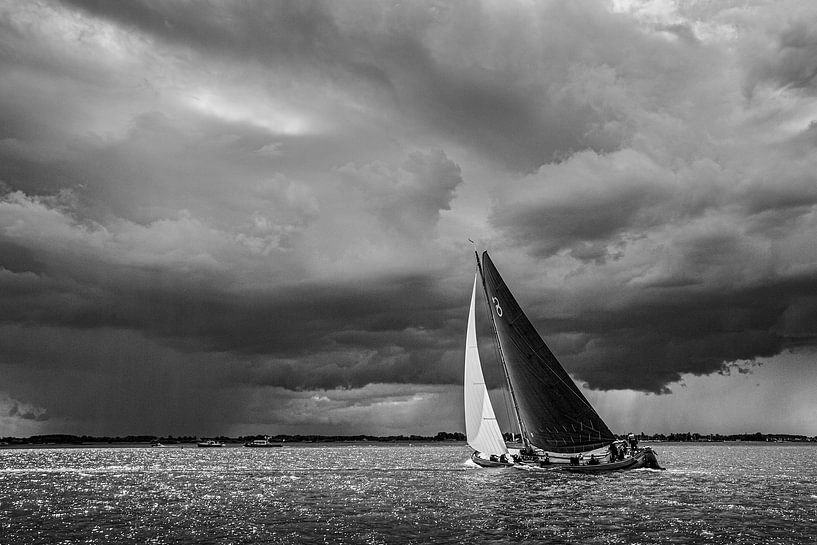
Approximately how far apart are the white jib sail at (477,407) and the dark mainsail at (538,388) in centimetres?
564

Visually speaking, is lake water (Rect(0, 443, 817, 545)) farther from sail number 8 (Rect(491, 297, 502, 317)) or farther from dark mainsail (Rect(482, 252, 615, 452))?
sail number 8 (Rect(491, 297, 502, 317))

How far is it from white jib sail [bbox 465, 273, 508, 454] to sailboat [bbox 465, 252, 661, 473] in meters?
3.27

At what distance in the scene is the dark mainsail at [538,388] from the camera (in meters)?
92.1

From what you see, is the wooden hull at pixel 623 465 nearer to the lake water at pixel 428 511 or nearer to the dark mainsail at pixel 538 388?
the lake water at pixel 428 511

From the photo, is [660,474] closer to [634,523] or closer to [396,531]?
[634,523]

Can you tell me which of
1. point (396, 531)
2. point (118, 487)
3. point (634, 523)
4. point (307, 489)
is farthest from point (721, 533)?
point (118, 487)

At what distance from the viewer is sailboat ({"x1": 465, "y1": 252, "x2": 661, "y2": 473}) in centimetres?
9225

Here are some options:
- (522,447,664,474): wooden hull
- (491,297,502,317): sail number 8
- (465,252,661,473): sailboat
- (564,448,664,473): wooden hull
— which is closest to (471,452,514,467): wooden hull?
(465,252,661,473): sailboat

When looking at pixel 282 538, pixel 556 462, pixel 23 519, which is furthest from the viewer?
pixel 556 462

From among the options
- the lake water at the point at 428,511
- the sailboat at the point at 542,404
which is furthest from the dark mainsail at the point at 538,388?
the lake water at the point at 428,511

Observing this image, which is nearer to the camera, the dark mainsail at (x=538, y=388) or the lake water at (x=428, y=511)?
the lake water at (x=428, y=511)

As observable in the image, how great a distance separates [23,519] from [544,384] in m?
58.0

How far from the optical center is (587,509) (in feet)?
200

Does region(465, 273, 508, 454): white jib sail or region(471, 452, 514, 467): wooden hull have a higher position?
region(465, 273, 508, 454): white jib sail
